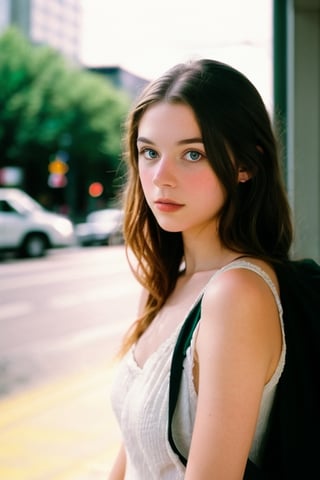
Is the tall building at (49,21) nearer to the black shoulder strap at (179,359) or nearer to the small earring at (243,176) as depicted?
the small earring at (243,176)

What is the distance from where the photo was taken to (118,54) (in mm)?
4695

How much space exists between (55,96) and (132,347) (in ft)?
28.9

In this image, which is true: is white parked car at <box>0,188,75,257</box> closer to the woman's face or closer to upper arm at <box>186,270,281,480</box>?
the woman's face

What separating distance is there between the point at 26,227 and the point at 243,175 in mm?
6137

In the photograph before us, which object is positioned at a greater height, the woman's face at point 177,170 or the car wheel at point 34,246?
the woman's face at point 177,170

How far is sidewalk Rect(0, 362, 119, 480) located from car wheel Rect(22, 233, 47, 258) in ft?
10.4

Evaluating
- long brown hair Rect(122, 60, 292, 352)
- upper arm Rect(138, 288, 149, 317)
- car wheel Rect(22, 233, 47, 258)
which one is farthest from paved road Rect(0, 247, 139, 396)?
long brown hair Rect(122, 60, 292, 352)

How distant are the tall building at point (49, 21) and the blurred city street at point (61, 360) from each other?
124 inches

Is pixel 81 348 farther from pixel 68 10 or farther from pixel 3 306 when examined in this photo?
pixel 68 10

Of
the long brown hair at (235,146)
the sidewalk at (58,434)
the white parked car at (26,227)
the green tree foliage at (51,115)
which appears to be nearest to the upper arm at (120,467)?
the long brown hair at (235,146)

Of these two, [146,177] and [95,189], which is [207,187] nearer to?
[146,177]

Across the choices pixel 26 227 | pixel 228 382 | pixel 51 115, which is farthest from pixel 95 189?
pixel 228 382

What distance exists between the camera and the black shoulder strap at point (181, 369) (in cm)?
74

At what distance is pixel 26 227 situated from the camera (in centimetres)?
681
